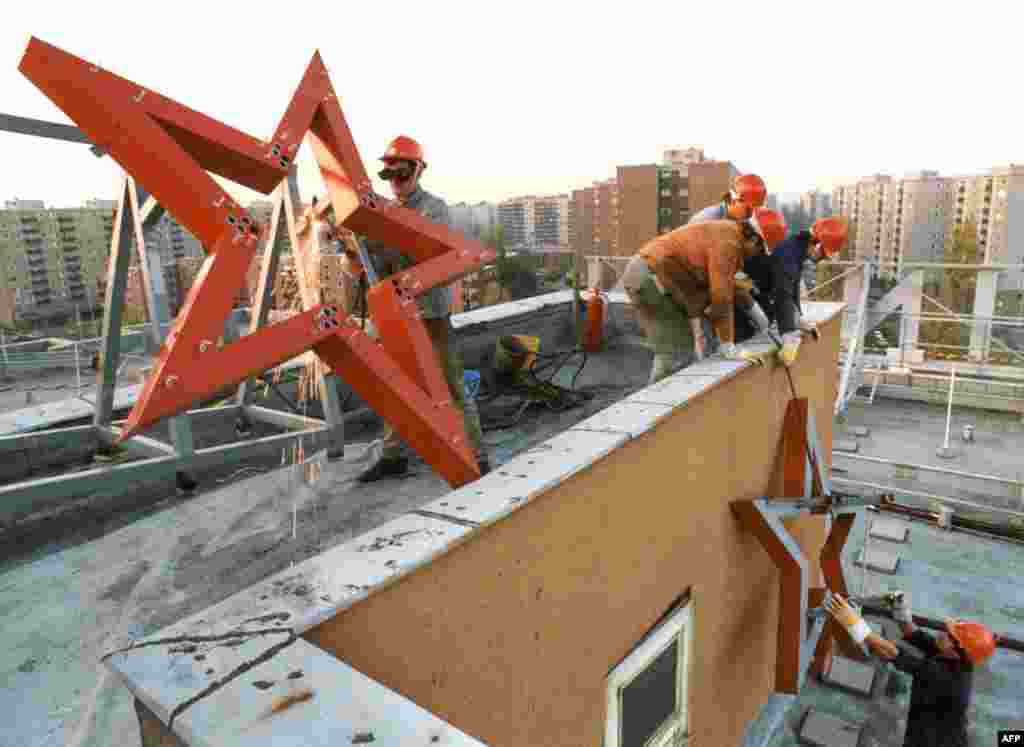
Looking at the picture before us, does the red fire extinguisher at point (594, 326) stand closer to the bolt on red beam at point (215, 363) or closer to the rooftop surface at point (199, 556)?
the rooftop surface at point (199, 556)

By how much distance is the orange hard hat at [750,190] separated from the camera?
5.38 metres

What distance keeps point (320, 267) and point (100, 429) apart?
1975mm

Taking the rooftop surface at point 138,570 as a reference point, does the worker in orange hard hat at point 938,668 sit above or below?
below

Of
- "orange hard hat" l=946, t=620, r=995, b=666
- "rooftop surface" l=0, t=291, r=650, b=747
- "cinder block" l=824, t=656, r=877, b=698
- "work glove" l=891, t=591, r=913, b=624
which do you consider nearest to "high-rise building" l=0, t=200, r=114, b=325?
"rooftop surface" l=0, t=291, r=650, b=747

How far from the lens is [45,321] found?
43562 millimetres

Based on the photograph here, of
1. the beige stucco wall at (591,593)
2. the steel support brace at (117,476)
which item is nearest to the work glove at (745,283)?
the beige stucco wall at (591,593)

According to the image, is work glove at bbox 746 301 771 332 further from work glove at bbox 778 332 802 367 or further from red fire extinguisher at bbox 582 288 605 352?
red fire extinguisher at bbox 582 288 605 352

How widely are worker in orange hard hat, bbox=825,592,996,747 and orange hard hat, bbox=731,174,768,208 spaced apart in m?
3.66

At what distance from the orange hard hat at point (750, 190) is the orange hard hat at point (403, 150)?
2782mm

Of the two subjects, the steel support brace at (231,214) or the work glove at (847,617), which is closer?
the steel support brace at (231,214)

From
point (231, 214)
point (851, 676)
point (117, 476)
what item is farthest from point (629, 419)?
point (851, 676)

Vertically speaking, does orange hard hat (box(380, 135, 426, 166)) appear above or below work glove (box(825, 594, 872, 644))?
above

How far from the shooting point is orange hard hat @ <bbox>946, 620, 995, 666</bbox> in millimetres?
5625

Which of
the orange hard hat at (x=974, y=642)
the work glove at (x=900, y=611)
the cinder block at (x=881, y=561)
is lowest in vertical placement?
the cinder block at (x=881, y=561)
